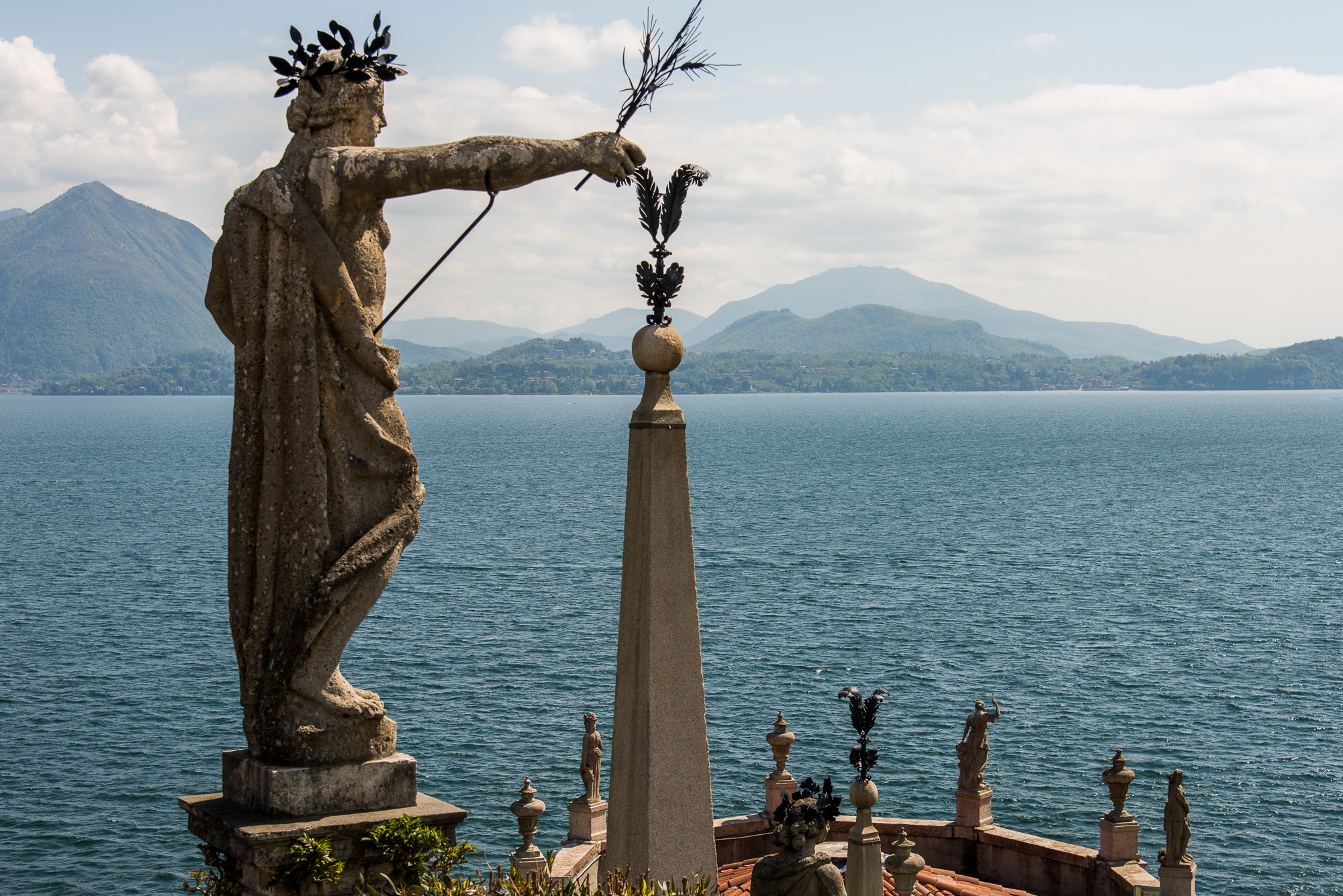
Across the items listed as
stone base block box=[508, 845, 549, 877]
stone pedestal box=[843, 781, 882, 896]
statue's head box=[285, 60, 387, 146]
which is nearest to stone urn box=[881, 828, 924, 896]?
stone pedestal box=[843, 781, 882, 896]

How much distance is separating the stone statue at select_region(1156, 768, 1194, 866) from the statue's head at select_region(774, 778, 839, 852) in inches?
499

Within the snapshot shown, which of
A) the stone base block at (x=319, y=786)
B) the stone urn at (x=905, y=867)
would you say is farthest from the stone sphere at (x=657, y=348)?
the stone urn at (x=905, y=867)

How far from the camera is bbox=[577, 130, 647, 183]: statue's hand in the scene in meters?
8.12

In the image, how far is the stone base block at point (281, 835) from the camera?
752cm

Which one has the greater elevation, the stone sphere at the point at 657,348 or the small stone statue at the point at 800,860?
the stone sphere at the point at 657,348

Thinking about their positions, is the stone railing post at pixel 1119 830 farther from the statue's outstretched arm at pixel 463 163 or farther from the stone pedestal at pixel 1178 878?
the statue's outstretched arm at pixel 463 163

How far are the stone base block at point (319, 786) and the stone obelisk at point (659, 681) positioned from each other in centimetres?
157

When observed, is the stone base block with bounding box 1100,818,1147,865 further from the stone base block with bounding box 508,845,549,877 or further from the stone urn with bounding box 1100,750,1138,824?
the stone base block with bounding box 508,845,549,877

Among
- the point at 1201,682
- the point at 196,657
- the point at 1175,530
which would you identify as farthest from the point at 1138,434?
the point at 196,657

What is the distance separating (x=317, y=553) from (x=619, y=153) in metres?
3.14

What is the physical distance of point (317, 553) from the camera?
796 cm

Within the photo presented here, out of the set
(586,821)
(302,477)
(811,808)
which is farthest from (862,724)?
(586,821)

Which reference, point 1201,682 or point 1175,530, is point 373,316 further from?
point 1175,530

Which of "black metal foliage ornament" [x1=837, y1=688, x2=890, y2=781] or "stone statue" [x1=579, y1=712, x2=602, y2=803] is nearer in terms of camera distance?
"black metal foliage ornament" [x1=837, y1=688, x2=890, y2=781]
